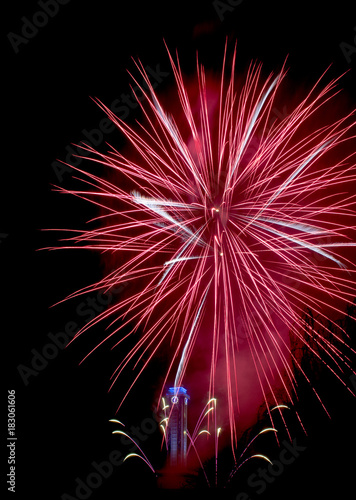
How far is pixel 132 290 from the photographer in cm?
1097

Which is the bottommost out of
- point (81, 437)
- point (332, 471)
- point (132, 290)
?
point (332, 471)

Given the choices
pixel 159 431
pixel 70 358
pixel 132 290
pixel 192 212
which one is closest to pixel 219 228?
pixel 192 212

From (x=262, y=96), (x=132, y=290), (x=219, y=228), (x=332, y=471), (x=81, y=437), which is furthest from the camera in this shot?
(x=132, y=290)

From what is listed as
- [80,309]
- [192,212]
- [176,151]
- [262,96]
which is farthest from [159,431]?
[262,96]

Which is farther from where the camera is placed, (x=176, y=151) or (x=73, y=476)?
(x=73, y=476)

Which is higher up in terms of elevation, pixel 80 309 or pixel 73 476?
pixel 80 309

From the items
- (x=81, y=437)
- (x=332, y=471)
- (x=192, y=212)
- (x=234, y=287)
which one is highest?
(x=192, y=212)

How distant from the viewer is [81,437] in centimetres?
1030

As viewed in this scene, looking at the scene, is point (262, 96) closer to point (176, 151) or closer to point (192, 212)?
point (176, 151)

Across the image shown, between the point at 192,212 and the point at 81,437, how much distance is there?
5968 mm

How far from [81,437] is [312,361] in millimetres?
5924

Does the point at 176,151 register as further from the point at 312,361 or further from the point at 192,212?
the point at 312,361

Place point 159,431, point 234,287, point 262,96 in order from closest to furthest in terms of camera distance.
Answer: point 262,96, point 234,287, point 159,431

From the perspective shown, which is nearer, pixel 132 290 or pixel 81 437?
pixel 81 437
